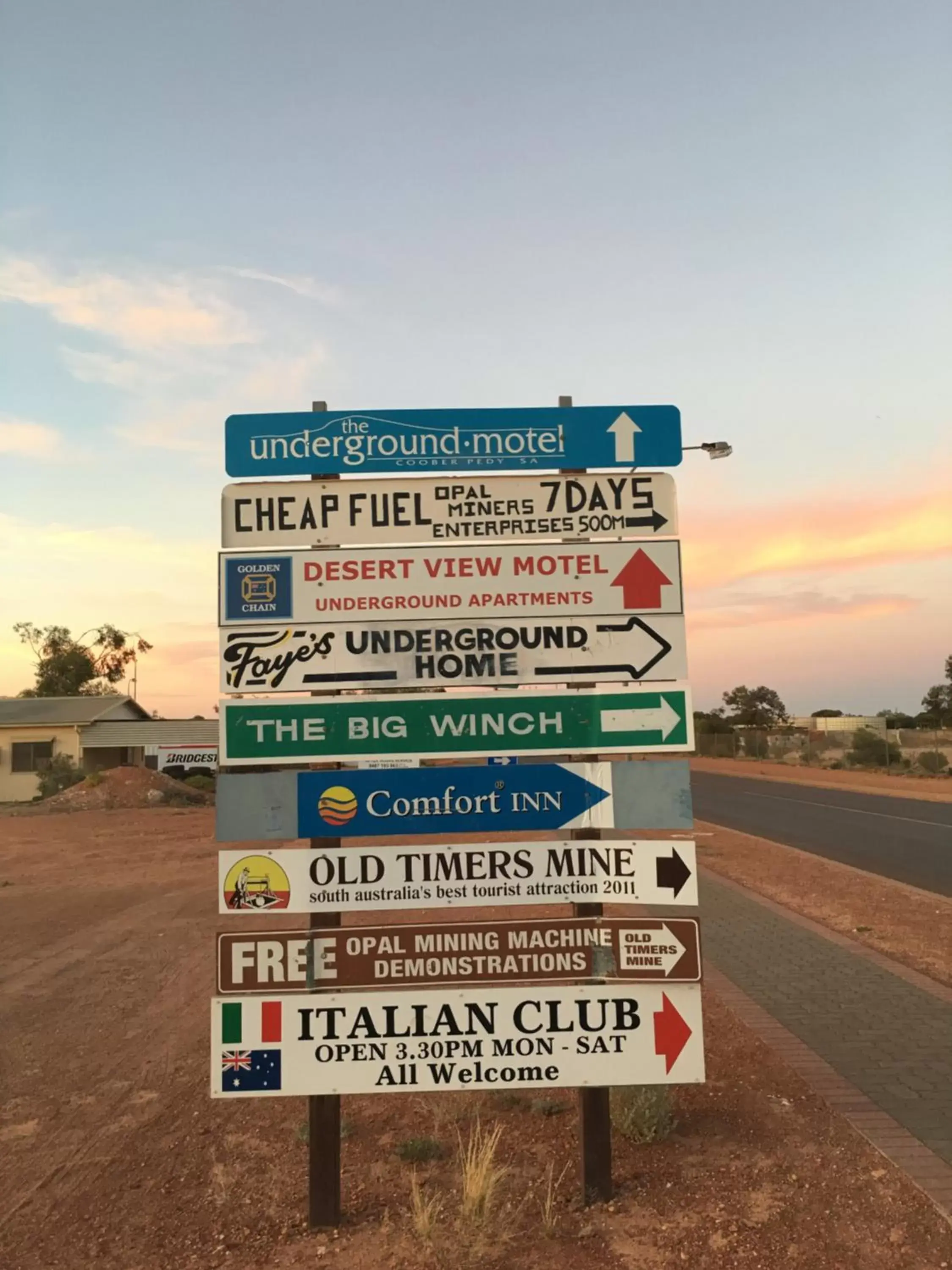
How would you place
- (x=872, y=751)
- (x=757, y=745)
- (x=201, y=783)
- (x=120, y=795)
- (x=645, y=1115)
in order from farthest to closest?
(x=757, y=745) < (x=872, y=751) < (x=201, y=783) < (x=120, y=795) < (x=645, y=1115)

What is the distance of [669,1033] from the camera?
420 cm

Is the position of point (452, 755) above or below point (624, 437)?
below

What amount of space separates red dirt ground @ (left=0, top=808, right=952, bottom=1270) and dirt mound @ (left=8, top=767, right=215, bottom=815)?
25.5 meters

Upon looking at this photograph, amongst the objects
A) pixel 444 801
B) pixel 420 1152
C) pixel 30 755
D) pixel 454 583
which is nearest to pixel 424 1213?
pixel 420 1152

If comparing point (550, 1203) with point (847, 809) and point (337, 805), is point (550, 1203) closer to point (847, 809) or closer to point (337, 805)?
point (337, 805)

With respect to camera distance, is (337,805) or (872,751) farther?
(872,751)

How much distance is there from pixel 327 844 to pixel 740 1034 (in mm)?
3656

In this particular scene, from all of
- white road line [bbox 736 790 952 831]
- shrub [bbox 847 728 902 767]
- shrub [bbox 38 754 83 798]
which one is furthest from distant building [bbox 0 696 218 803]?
shrub [bbox 847 728 902 767]

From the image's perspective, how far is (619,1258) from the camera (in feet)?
12.1

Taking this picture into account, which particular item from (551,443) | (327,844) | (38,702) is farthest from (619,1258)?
(38,702)

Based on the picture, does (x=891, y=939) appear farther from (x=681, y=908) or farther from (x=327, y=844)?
(x=327, y=844)

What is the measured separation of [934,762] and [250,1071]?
42.3 m

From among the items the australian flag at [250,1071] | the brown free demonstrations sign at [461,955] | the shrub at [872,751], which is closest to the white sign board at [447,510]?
the brown free demonstrations sign at [461,955]

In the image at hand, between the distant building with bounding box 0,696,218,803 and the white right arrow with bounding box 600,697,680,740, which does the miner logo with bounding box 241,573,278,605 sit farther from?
the distant building with bounding box 0,696,218,803
